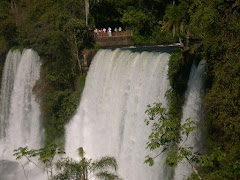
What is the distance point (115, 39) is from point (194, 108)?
1069cm

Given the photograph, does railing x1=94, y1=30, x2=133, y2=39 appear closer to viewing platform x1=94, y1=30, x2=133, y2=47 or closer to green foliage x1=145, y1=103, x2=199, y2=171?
viewing platform x1=94, y1=30, x2=133, y2=47

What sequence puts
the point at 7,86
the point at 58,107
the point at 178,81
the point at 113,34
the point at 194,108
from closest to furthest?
the point at 194,108, the point at 178,81, the point at 58,107, the point at 113,34, the point at 7,86

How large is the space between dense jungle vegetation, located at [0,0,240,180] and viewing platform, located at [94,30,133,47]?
0.56 meters

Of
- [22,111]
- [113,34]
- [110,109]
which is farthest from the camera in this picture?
[113,34]

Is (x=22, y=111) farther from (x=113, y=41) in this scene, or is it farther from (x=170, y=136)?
(x=170, y=136)

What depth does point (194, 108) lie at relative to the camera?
1185cm

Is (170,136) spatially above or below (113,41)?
below

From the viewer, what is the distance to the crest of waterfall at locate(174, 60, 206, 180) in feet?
37.6

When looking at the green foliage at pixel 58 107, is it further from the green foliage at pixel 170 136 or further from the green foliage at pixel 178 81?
the green foliage at pixel 170 136

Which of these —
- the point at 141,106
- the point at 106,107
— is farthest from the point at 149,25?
the point at 141,106

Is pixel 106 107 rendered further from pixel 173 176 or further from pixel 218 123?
pixel 218 123

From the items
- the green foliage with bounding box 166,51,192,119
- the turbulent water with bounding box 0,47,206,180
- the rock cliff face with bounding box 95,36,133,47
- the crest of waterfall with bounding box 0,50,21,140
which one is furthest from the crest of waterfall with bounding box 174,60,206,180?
the crest of waterfall with bounding box 0,50,21,140

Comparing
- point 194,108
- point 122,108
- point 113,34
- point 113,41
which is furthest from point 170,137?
point 113,34

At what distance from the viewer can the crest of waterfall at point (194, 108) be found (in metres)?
11.5
